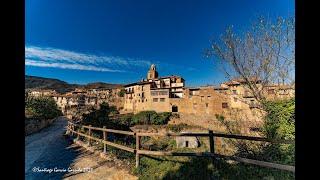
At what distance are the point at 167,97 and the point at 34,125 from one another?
15.1 metres

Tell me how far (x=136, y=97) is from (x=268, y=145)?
1666cm

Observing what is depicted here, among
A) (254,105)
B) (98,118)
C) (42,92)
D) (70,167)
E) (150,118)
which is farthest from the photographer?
(150,118)

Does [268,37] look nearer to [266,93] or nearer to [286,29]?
[286,29]

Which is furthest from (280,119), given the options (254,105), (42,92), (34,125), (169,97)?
(169,97)

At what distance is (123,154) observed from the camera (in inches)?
303

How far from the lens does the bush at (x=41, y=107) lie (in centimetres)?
1997

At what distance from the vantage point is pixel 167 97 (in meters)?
27.8

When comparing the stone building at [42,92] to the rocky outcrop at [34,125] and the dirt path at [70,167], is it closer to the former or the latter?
the rocky outcrop at [34,125]

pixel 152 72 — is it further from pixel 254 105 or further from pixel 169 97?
pixel 254 105

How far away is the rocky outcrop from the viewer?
51.8 ft

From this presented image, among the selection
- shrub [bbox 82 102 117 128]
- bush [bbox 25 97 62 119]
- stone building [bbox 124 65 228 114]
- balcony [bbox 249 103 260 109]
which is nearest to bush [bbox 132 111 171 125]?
stone building [bbox 124 65 228 114]

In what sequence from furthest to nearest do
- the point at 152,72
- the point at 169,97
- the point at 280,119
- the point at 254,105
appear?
1. the point at 169,97
2. the point at 152,72
3. the point at 254,105
4. the point at 280,119
